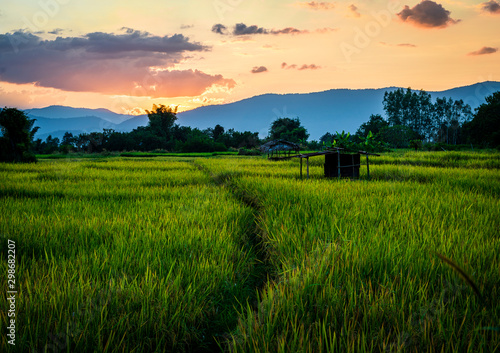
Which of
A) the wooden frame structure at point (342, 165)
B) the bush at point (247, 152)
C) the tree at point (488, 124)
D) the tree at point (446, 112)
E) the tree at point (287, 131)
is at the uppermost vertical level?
the tree at point (446, 112)

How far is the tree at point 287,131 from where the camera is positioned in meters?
53.7

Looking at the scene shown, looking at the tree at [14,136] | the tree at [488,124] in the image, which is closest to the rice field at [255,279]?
the tree at [14,136]

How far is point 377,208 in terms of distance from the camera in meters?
4.50

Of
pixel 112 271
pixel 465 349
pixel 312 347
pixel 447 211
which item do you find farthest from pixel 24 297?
pixel 447 211

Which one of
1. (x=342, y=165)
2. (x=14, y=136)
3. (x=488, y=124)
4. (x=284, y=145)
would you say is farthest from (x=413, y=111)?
(x=14, y=136)

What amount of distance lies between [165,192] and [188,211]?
83.0 inches

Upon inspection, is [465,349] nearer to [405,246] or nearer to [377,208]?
[405,246]

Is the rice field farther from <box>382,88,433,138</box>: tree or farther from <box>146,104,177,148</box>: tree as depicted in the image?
<box>382,88,433,138</box>: tree

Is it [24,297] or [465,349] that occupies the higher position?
[24,297]

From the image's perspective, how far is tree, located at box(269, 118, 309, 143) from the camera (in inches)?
2112

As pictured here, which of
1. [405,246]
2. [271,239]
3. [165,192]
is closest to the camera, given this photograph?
[405,246]

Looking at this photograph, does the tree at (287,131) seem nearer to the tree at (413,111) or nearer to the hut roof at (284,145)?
the hut roof at (284,145)

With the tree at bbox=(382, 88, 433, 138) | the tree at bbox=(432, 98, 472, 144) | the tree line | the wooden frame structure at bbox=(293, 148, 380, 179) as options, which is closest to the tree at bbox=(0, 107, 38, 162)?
the tree line

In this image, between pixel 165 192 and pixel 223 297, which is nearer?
pixel 223 297
